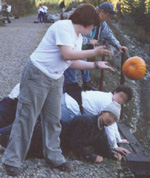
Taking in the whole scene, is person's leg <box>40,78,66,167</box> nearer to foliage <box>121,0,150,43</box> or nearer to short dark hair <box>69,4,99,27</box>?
short dark hair <box>69,4,99,27</box>

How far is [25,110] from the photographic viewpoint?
2633 millimetres

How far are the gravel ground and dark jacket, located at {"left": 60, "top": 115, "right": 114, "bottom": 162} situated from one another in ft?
0.43

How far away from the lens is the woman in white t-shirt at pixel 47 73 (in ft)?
7.97

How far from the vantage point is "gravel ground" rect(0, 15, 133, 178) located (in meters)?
3.01

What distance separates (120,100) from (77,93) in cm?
65

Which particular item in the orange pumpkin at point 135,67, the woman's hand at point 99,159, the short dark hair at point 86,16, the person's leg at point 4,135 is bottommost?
the woman's hand at point 99,159

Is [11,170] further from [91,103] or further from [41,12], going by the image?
[41,12]

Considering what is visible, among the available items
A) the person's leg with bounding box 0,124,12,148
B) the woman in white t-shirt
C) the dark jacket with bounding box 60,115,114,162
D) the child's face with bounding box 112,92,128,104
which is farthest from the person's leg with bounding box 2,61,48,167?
the child's face with bounding box 112,92,128,104

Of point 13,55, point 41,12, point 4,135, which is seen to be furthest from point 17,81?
point 41,12

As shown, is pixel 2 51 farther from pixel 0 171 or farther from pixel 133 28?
pixel 133 28

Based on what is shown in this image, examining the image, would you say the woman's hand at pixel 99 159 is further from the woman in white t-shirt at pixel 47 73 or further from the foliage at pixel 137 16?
the foliage at pixel 137 16

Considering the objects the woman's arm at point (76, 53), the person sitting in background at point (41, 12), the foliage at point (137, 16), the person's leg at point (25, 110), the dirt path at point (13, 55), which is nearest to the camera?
the woman's arm at point (76, 53)

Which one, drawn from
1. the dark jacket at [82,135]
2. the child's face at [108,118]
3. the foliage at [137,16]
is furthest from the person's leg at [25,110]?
the foliage at [137,16]

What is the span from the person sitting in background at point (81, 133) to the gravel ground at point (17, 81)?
0.12 metres
